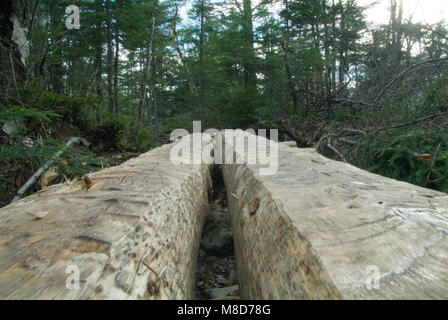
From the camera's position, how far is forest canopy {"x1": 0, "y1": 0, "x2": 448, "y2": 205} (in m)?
2.18

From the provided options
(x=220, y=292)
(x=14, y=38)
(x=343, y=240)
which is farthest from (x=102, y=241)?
(x=14, y=38)

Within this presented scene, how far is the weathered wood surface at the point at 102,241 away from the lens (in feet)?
1.89

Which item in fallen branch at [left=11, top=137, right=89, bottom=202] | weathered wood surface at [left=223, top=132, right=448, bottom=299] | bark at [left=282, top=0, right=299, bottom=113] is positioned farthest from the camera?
bark at [left=282, top=0, right=299, bottom=113]

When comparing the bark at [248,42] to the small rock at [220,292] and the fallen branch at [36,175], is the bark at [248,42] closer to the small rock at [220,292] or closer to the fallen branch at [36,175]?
the fallen branch at [36,175]

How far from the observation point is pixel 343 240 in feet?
2.12

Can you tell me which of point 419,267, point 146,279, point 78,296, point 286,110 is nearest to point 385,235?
point 419,267

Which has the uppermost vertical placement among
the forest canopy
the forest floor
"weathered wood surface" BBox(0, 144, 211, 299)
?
the forest canopy

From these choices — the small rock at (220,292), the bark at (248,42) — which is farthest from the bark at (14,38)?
the bark at (248,42)

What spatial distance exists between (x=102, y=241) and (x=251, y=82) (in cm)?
951

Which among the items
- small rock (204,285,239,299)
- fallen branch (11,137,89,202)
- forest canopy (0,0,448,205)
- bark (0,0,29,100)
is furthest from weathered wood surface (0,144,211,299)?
bark (0,0,29,100)

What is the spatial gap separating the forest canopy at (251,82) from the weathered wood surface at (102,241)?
56cm

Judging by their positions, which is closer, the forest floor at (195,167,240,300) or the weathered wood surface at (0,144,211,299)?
the weathered wood surface at (0,144,211,299)

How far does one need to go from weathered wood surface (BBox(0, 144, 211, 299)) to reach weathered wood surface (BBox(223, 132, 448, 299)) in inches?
14.3

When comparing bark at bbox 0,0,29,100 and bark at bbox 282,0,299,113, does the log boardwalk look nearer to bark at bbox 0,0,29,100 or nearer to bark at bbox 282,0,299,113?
bark at bbox 0,0,29,100
